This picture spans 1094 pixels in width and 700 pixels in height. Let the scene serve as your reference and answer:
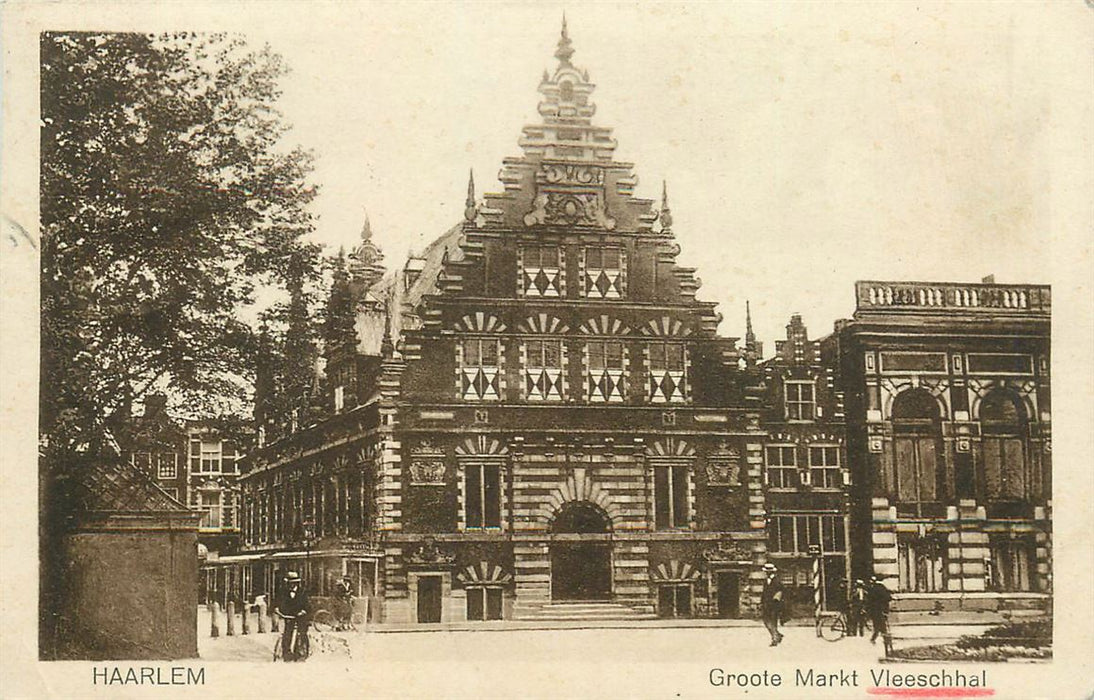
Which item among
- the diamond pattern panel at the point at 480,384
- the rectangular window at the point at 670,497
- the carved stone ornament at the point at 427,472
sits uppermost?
the diamond pattern panel at the point at 480,384

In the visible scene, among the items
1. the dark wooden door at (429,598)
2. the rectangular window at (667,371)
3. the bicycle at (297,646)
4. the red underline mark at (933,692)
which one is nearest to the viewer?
the bicycle at (297,646)

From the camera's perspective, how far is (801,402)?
10.2m

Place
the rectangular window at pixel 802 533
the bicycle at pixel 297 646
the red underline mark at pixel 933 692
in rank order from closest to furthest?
1. the bicycle at pixel 297 646
2. the red underline mark at pixel 933 692
3. the rectangular window at pixel 802 533

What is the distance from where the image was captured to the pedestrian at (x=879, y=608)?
32.2 ft

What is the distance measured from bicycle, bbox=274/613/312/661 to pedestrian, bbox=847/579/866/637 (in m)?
3.54

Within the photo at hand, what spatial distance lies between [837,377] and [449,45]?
346 cm

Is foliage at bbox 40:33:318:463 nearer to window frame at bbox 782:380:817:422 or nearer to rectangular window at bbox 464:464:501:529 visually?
rectangular window at bbox 464:464:501:529

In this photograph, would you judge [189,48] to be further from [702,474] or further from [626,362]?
[702,474]

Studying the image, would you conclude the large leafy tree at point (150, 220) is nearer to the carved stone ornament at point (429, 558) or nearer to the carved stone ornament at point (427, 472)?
the carved stone ornament at point (427, 472)

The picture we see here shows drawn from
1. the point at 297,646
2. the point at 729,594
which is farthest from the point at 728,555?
the point at 297,646

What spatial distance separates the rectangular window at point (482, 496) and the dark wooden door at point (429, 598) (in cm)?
43

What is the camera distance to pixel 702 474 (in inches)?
397

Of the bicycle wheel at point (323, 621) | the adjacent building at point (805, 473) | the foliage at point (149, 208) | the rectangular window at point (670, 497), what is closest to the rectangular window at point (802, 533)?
the adjacent building at point (805, 473)

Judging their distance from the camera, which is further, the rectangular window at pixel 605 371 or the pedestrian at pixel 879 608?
the rectangular window at pixel 605 371
